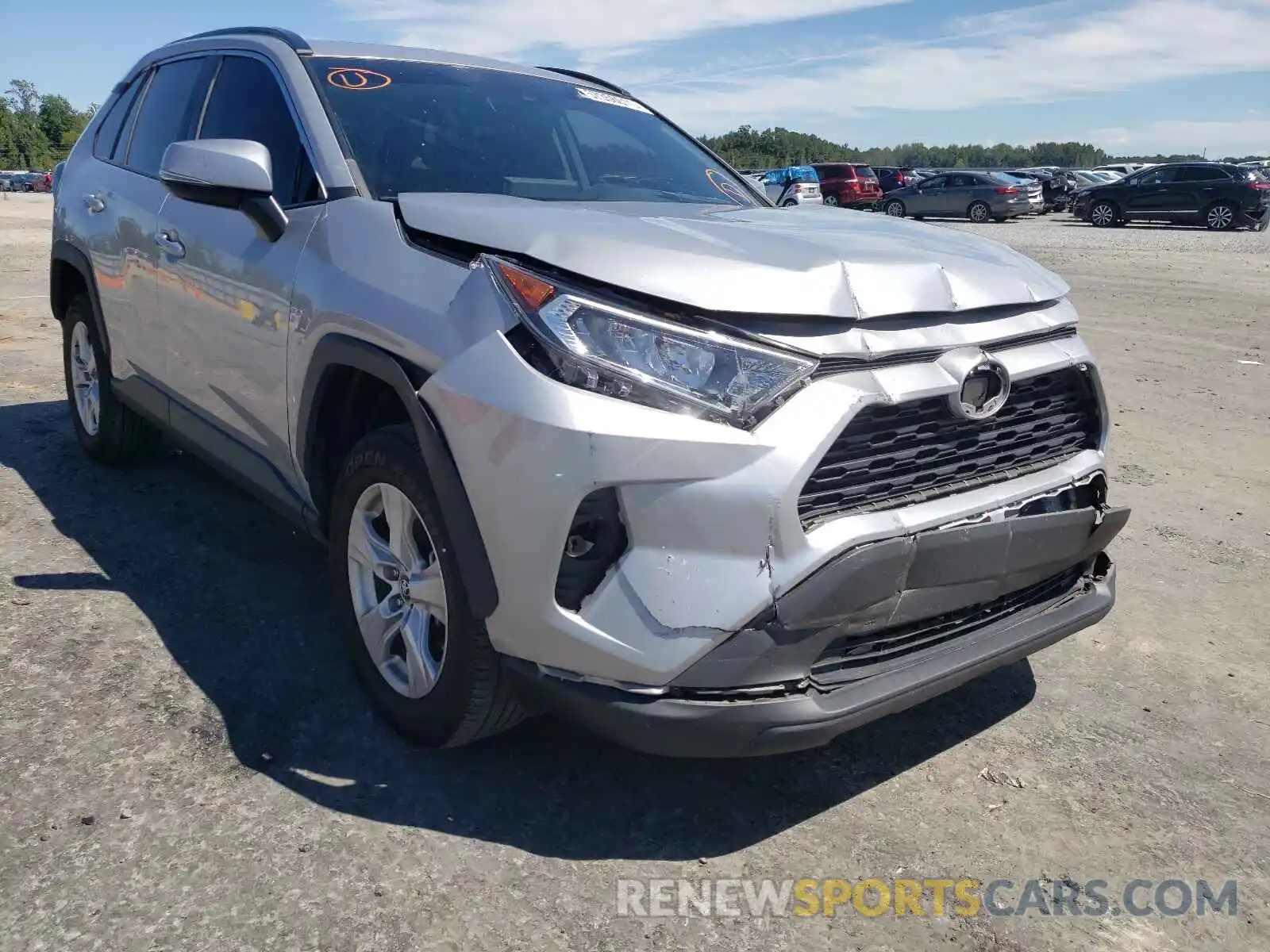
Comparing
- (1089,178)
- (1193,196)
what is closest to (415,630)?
(1193,196)

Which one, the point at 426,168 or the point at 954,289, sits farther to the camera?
the point at 426,168

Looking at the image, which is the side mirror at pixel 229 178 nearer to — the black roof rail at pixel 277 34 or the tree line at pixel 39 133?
the black roof rail at pixel 277 34

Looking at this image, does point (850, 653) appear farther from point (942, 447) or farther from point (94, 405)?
Result: point (94, 405)

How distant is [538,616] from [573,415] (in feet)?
1.44

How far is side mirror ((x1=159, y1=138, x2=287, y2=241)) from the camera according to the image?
2.82 m

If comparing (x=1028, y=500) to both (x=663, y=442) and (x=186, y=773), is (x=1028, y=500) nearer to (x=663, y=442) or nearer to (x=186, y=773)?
Answer: (x=663, y=442)

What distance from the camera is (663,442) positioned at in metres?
2.07

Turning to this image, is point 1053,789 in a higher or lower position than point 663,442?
A: lower

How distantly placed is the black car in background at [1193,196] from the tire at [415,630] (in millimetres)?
28137

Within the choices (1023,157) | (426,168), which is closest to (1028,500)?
(426,168)

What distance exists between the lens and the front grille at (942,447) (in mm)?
2189

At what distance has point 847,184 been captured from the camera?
3359 centimetres

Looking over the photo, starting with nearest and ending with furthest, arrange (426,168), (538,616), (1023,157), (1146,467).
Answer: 1. (538,616)
2. (426,168)
3. (1146,467)
4. (1023,157)

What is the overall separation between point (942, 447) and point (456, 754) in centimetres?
146
